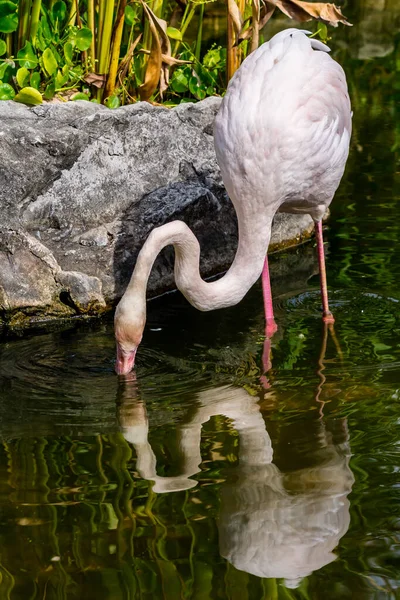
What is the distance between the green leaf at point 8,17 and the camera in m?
5.82

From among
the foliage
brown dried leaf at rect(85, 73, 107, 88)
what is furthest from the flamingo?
brown dried leaf at rect(85, 73, 107, 88)

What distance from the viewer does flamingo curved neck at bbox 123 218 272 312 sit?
A: 4.46 meters

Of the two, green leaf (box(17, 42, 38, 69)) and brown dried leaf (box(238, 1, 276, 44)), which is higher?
brown dried leaf (box(238, 1, 276, 44))

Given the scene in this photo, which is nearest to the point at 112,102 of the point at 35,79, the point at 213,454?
the point at 35,79

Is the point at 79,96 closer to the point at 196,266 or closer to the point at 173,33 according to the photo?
the point at 173,33

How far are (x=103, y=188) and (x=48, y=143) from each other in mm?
410

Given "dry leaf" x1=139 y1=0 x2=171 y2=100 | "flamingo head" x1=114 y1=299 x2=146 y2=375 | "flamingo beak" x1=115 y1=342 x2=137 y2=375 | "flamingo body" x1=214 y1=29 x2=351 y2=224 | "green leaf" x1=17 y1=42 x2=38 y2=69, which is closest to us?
"flamingo head" x1=114 y1=299 x2=146 y2=375

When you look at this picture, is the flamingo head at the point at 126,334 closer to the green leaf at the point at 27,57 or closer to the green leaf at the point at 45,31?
the green leaf at the point at 27,57

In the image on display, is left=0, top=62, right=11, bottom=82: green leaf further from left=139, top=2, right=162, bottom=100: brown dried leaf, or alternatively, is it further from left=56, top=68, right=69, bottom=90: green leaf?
left=139, top=2, right=162, bottom=100: brown dried leaf

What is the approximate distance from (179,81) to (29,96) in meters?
1.18

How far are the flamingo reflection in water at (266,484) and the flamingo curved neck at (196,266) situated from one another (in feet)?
1.56

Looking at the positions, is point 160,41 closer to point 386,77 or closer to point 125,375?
point 125,375

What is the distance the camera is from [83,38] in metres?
6.08

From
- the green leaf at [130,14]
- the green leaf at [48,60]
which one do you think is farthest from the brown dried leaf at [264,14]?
the green leaf at [48,60]
